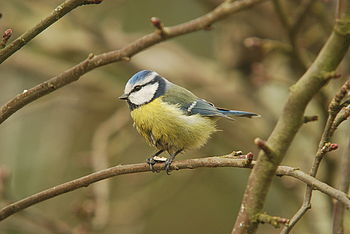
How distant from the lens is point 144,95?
2.32 m

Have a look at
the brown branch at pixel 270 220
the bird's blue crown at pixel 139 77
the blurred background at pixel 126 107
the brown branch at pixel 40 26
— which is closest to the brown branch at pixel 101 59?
the brown branch at pixel 40 26

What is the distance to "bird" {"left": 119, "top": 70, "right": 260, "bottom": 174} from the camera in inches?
84.9

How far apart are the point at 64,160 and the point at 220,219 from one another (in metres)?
1.50

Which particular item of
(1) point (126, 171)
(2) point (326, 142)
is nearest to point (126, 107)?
(1) point (126, 171)

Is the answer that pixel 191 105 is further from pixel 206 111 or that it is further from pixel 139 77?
pixel 139 77

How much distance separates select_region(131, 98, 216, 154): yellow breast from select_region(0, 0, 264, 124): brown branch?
0.44m

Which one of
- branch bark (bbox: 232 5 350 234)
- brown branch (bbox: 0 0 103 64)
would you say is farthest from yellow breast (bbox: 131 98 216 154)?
branch bark (bbox: 232 5 350 234)

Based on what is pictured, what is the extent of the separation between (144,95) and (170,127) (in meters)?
0.24

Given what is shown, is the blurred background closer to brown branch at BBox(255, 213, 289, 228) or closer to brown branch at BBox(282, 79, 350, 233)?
brown branch at BBox(282, 79, 350, 233)

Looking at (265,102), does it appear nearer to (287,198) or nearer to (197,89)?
(197,89)

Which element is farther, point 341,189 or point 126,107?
point 126,107

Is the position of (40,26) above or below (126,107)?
below

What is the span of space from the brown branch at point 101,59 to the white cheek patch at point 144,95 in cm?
52

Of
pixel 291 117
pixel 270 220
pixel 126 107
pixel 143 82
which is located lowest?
pixel 270 220
